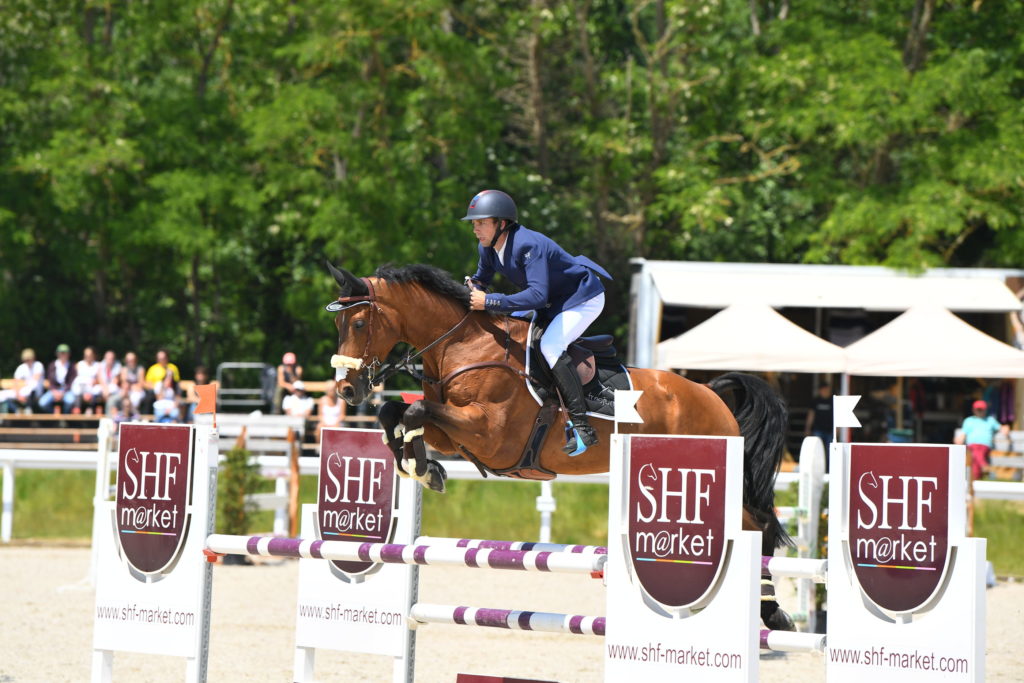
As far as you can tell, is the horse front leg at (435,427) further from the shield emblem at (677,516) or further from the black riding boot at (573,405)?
the shield emblem at (677,516)

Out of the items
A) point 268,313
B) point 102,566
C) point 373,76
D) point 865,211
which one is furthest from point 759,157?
point 102,566

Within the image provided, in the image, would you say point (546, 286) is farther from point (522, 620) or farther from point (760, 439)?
point (760, 439)

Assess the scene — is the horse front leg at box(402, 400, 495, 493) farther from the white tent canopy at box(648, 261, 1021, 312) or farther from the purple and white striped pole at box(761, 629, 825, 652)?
the white tent canopy at box(648, 261, 1021, 312)

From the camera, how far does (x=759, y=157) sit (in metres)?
19.1

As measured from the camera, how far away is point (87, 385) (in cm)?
1437

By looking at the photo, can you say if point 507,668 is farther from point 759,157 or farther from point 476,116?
point 759,157

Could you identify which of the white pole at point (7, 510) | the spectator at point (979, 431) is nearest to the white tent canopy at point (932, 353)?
the spectator at point (979, 431)

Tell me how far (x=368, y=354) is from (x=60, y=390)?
10.3 meters

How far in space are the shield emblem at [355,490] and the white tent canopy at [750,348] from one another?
29.5 ft

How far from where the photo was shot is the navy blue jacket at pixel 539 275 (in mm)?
5172

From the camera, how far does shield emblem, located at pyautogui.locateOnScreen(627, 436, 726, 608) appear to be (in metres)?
3.83

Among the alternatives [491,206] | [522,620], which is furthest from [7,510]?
[522,620]

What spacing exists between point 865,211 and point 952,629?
13.6 m

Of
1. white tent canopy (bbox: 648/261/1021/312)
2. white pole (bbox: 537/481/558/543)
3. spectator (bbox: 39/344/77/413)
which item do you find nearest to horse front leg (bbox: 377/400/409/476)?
white pole (bbox: 537/481/558/543)
